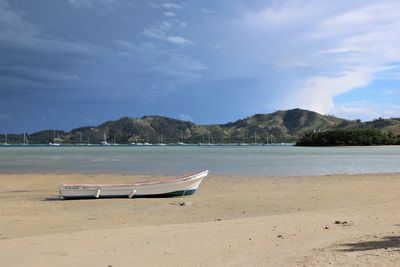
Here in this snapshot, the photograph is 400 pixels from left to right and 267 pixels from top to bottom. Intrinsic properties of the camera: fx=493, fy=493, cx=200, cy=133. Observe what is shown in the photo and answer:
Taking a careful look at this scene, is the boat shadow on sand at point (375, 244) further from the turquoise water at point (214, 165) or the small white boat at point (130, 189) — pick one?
the turquoise water at point (214, 165)

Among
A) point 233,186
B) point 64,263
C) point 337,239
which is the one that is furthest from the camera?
point 233,186

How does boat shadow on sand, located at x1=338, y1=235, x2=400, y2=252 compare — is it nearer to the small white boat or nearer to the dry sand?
the dry sand

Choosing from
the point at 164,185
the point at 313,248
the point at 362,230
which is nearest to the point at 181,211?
the point at 164,185

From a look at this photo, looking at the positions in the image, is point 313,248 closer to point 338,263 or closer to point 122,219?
point 338,263

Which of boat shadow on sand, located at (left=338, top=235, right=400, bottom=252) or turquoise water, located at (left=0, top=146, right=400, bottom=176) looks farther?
turquoise water, located at (left=0, top=146, right=400, bottom=176)

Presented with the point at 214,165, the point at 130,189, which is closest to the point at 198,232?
the point at 130,189

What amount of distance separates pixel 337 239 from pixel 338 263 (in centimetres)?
278

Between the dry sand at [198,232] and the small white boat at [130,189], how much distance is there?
0.67 m

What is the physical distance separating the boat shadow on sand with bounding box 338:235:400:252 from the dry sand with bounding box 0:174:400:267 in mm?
20

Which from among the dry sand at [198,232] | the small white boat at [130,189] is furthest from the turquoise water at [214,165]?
the dry sand at [198,232]

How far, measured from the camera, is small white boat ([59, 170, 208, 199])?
2436 centimetres

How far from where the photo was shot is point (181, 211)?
19.9m

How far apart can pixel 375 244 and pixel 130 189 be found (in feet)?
52.1

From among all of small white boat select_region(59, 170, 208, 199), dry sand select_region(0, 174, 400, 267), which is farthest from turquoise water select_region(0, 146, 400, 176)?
A: dry sand select_region(0, 174, 400, 267)
